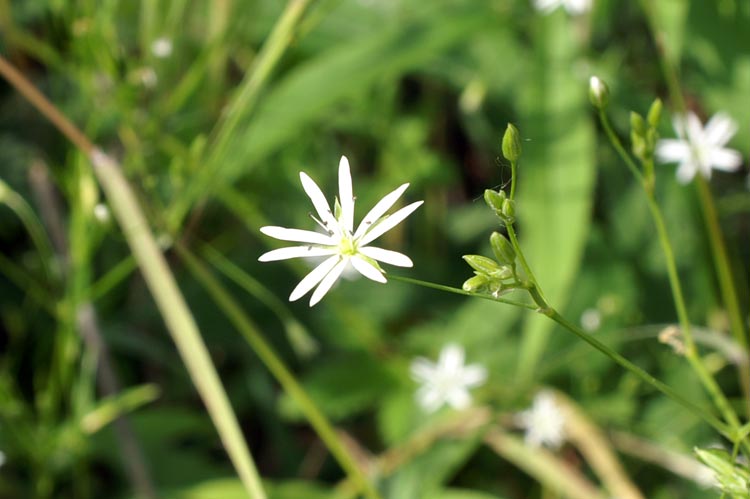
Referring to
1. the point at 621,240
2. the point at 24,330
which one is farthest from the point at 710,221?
the point at 24,330

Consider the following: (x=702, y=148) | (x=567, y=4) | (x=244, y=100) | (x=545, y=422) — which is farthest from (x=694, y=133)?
(x=244, y=100)

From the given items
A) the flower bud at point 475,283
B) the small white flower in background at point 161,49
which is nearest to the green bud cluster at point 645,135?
the flower bud at point 475,283

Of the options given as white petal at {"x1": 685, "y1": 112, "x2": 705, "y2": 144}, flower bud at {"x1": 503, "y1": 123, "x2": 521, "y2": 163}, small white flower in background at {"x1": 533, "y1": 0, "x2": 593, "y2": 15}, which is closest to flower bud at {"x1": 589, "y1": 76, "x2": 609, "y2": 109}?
flower bud at {"x1": 503, "y1": 123, "x2": 521, "y2": 163}

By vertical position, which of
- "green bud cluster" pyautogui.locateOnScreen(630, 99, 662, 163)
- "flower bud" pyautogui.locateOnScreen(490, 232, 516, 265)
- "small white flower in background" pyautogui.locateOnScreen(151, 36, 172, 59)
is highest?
"small white flower in background" pyautogui.locateOnScreen(151, 36, 172, 59)

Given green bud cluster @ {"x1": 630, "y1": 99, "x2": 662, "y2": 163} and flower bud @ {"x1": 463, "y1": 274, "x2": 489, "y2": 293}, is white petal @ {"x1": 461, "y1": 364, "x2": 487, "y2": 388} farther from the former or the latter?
flower bud @ {"x1": 463, "y1": 274, "x2": 489, "y2": 293}

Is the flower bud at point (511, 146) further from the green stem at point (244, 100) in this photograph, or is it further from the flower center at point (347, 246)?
the green stem at point (244, 100)

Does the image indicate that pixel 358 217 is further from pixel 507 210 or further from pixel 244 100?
pixel 507 210
